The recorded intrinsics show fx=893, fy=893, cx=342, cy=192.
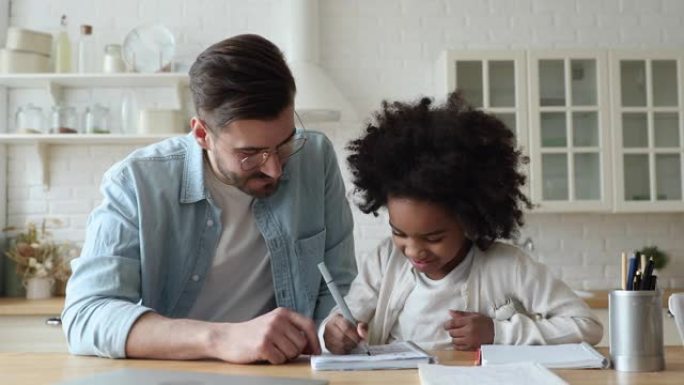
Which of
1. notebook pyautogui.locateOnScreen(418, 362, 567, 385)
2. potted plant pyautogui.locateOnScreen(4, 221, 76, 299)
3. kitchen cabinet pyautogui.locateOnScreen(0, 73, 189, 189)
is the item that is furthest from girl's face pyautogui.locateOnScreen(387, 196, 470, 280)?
potted plant pyautogui.locateOnScreen(4, 221, 76, 299)

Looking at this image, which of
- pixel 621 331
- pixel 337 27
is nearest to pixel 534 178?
pixel 337 27

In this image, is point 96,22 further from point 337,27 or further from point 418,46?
point 418,46

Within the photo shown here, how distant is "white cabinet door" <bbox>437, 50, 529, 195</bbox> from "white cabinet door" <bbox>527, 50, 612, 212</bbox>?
A: 0.16 feet

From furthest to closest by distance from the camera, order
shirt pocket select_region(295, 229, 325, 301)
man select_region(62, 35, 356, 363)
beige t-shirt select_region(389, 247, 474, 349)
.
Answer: shirt pocket select_region(295, 229, 325, 301) → beige t-shirt select_region(389, 247, 474, 349) → man select_region(62, 35, 356, 363)

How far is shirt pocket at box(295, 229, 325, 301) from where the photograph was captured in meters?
2.04

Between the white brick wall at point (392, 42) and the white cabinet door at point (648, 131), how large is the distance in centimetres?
32

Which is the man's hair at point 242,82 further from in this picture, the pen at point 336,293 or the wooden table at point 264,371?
the wooden table at point 264,371

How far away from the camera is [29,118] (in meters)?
4.45

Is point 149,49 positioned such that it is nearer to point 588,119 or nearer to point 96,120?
point 96,120

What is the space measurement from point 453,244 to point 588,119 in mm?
2730

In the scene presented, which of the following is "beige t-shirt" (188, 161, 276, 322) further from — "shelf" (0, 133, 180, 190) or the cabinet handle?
"shelf" (0, 133, 180, 190)

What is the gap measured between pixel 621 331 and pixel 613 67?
10.6 ft

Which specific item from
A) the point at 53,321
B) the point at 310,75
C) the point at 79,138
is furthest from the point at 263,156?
the point at 79,138

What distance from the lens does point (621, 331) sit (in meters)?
1.39
